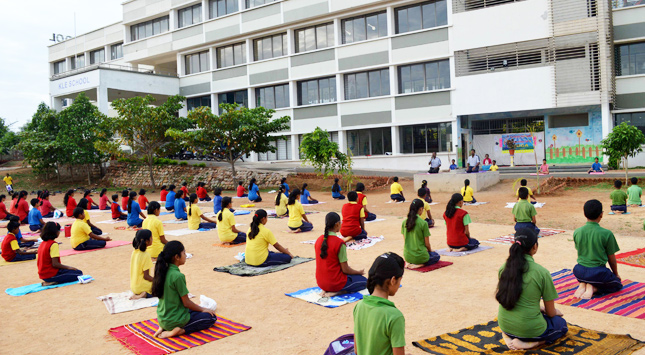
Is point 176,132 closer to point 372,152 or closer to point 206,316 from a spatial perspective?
point 372,152

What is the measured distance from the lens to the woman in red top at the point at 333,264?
7.04 m

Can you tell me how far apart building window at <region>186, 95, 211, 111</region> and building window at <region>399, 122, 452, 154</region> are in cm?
1794

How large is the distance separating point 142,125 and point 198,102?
11.6 meters

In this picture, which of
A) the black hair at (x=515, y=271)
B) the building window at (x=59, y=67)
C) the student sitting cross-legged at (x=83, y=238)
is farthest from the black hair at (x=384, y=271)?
the building window at (x=59, y=67)

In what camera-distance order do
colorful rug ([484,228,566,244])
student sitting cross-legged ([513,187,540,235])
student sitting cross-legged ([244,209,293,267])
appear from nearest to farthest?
student sitting cross-legged ([244,209,293,267]) → student sitting cross-legged ([513,187,540,235]) → colorful rug ([484,228,566,244])

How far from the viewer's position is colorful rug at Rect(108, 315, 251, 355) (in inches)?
220

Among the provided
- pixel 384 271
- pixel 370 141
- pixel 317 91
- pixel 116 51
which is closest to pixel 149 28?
pixel 116 51

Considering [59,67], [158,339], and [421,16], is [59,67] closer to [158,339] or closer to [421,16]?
[421,16]

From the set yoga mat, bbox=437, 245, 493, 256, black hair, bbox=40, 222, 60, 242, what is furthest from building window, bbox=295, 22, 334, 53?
black hair, bbox=40, 222, 60, 242

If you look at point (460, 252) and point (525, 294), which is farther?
point (460, 252)

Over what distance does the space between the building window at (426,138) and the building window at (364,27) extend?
22.4 ft

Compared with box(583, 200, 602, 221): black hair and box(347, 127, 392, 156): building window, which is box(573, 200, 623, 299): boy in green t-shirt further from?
box(347, 127, 392, 156): building window

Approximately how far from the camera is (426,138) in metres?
32.2

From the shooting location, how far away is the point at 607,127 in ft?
88.6
